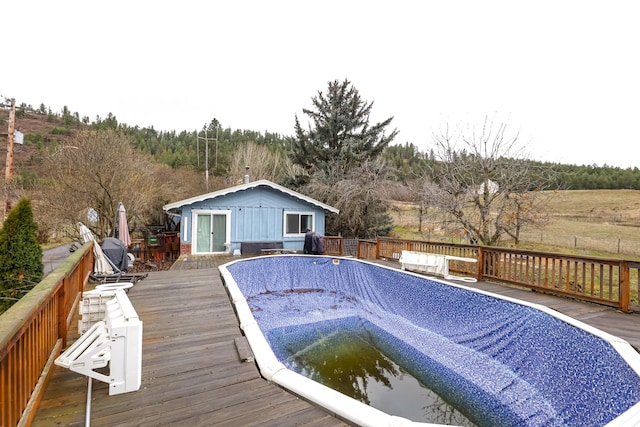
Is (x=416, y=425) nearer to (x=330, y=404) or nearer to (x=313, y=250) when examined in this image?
(x=330, y=404)

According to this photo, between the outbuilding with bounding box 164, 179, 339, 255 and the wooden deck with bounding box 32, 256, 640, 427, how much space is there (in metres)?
7.27

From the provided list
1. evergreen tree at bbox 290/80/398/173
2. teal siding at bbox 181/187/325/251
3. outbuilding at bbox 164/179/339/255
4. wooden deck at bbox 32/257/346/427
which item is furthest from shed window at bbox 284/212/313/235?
wooden deck at bbox 32/257/346/427

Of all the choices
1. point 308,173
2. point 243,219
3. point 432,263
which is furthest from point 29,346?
point 308,173

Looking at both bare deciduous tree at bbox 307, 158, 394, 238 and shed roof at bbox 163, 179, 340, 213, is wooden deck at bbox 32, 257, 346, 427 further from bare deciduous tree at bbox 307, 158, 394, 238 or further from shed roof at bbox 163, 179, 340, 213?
bare deciduous tree at bbox 307, 158, 394, 238

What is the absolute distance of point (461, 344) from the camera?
555cm

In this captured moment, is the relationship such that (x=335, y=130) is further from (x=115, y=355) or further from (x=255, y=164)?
(x=115, y=355)

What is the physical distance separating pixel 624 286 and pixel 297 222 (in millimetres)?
10407

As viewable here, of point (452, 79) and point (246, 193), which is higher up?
point (452, 79)

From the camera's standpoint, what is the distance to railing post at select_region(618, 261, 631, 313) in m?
4.89

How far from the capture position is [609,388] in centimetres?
336

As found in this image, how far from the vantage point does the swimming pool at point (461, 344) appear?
3.18 m

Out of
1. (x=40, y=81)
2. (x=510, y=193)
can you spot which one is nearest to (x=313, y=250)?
(x=510, y=193)

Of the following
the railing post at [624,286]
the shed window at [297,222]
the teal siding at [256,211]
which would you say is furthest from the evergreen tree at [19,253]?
the railing post at [624,286]

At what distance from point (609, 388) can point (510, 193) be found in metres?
7.80
